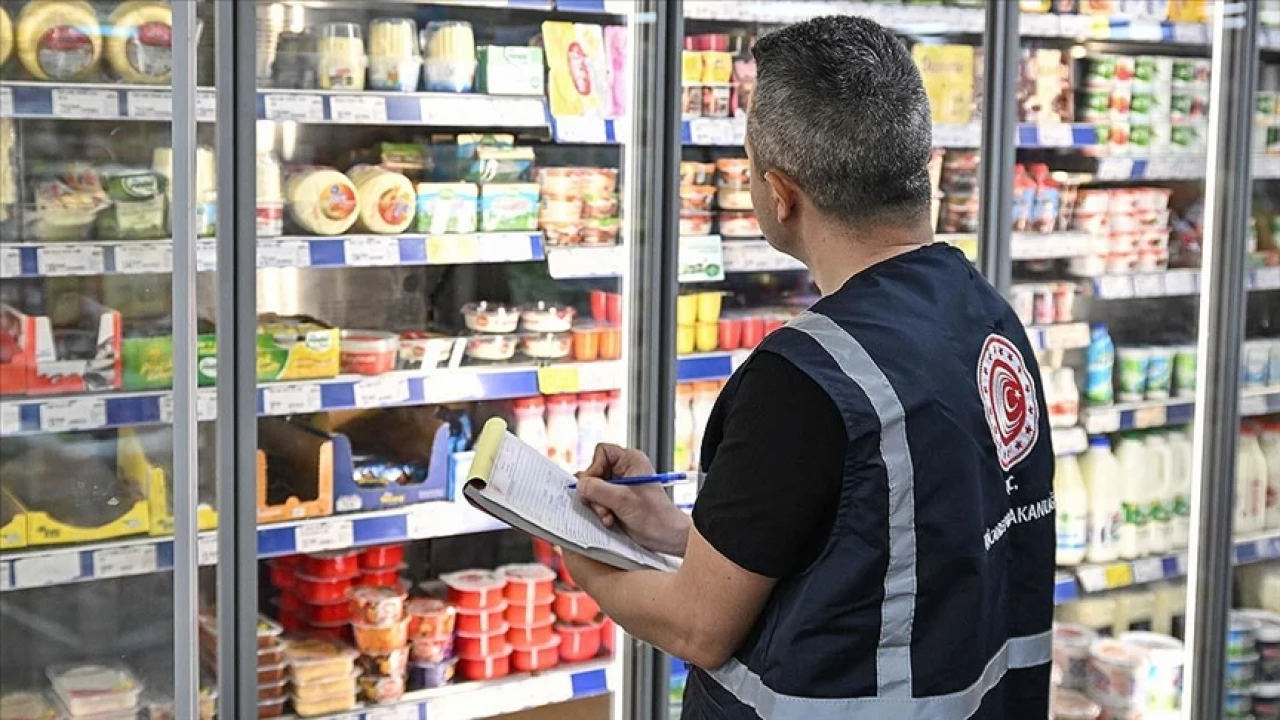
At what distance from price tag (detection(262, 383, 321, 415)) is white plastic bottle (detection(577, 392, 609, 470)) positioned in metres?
0.65

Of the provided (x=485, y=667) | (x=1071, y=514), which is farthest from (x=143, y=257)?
(x=1071, y=514)

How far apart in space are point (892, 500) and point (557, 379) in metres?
1.62

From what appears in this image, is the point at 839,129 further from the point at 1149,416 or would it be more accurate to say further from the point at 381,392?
the point at 1149,416

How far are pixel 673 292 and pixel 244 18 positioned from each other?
0.98m

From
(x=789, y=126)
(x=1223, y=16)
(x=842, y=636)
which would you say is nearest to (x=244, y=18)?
(x=789, y=126)

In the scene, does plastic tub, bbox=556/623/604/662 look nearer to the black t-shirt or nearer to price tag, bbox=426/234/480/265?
price tag, bbox=426/234/480/265

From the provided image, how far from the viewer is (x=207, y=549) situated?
2455mm

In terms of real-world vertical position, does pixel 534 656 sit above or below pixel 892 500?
Answer: below

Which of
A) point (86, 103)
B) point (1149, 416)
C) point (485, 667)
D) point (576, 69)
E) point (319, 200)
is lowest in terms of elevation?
point (485, 667)

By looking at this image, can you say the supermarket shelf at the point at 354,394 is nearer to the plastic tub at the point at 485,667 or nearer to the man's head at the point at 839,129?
the plastic tub at the point at 485,667

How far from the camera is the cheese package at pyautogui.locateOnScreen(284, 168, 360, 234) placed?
270 cm

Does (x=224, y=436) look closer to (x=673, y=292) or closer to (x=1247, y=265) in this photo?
(x=673, y=292)

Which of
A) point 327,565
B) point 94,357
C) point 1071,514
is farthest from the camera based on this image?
point 1071,514

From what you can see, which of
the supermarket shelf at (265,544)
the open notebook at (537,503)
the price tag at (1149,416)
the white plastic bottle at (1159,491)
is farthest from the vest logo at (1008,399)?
the white plastic bottle at (1159,491)
